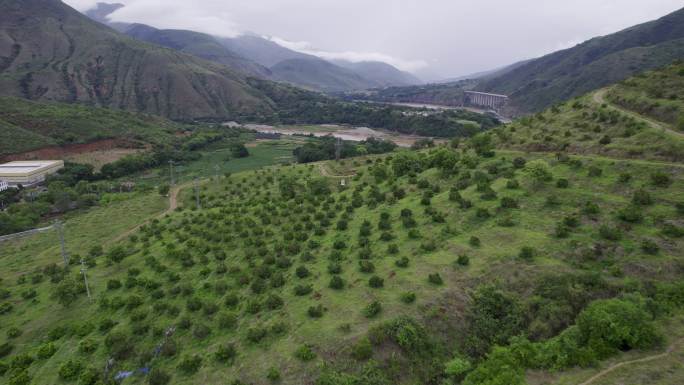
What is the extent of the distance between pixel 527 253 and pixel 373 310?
13308 mm

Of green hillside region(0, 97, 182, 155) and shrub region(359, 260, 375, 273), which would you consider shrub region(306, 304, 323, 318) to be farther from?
green hillside region(0, 97, 182, 155)

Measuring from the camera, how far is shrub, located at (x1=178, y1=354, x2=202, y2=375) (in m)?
26.0

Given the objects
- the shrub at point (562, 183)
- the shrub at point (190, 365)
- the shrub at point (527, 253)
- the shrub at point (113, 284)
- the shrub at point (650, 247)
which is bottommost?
the shrub at point (113, 284)

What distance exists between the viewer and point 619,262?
27.5m

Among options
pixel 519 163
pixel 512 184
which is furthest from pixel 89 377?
pixel 519 163

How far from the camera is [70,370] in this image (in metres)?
28.9

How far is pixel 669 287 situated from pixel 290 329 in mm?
25968

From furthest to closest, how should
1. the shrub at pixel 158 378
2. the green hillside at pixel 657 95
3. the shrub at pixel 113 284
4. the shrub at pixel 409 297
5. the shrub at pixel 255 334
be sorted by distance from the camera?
the green hillside at pixel 657 95 → the shrub at pixel 113 284 → the shrub at pixel 409 297 → the shrub at pixel 255 334 → the shrub at pixel 158 378

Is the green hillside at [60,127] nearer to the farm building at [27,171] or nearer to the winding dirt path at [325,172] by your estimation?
the farm building at [27,171]

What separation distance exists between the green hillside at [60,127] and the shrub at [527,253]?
154 metres

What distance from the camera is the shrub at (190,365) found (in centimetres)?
2605

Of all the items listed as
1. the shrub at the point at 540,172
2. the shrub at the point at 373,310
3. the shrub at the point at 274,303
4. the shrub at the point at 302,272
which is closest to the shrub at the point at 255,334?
the shrub at the point at 274,303

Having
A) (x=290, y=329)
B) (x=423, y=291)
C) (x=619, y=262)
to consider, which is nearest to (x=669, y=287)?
(x=619, y=262)

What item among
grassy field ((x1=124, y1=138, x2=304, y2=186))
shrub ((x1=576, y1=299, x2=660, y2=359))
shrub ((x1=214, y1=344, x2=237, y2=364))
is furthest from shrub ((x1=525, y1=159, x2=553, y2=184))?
grassy field ((x1=124, y1=138, x2=304, y2=186))
